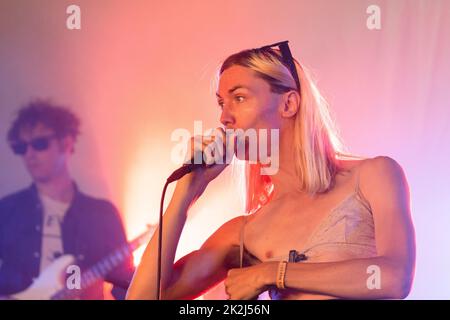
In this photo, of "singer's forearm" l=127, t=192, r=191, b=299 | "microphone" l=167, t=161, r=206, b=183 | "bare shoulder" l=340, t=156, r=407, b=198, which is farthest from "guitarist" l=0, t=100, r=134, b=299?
"bare shoulder" l=340, t=156, r=407, b=198

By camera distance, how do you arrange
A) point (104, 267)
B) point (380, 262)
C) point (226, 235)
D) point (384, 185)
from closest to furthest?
point (380, 262) < point (384, 185) < point (226, 235) < point (104, 267)

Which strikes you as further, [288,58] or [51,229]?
[51,229]

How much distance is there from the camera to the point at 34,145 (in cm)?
227

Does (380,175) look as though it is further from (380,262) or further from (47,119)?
(47,119)

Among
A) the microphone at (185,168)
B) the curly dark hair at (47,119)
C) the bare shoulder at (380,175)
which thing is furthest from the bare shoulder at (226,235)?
the curly dark hair at (47,119)

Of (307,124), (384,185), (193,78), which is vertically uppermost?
(193,78)

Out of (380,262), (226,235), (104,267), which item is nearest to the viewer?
(380,262)

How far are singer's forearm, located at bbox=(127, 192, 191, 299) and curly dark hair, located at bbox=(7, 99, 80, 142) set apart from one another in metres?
0.51

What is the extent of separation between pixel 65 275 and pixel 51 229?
16cm

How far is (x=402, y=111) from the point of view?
83.6 inches

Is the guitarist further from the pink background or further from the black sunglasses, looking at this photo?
the black sunglasses

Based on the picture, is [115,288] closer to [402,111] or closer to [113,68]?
[113,68]

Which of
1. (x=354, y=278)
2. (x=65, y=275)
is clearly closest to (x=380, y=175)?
(x=354, y=278)

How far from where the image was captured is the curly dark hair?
2238 millimetres
